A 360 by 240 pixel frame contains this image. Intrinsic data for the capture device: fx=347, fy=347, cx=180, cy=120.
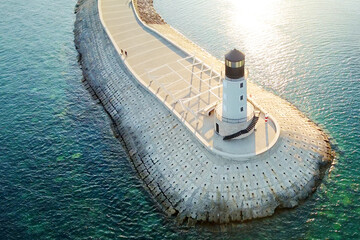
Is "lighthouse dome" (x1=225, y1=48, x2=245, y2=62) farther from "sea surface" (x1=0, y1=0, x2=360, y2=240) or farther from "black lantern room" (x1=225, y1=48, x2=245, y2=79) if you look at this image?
"sea surface" (x1=0, y1=0, x2=360, y2=240)

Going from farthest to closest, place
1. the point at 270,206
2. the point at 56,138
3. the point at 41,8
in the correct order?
the point at 41,8 → the point at 56,138 → the point at 270,206

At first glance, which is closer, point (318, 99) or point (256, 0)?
point (318, 99)

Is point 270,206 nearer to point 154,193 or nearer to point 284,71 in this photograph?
point 154,193

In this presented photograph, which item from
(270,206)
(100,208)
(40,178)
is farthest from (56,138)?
(270,206)

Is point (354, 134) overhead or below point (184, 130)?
below

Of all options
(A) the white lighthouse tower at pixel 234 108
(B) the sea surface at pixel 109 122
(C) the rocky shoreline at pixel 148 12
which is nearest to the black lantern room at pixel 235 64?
(A) the white lighthouse tower at pixel 234 108

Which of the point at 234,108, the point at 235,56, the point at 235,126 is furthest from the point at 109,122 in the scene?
the point at 235,56

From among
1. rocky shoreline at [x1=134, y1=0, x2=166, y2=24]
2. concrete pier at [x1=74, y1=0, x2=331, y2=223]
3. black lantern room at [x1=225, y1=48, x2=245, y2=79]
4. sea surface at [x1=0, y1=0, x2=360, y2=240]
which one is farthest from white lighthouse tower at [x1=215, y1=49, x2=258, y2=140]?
rocky shoreline at [x1=134, y1=0, x2=166, y2=24]
